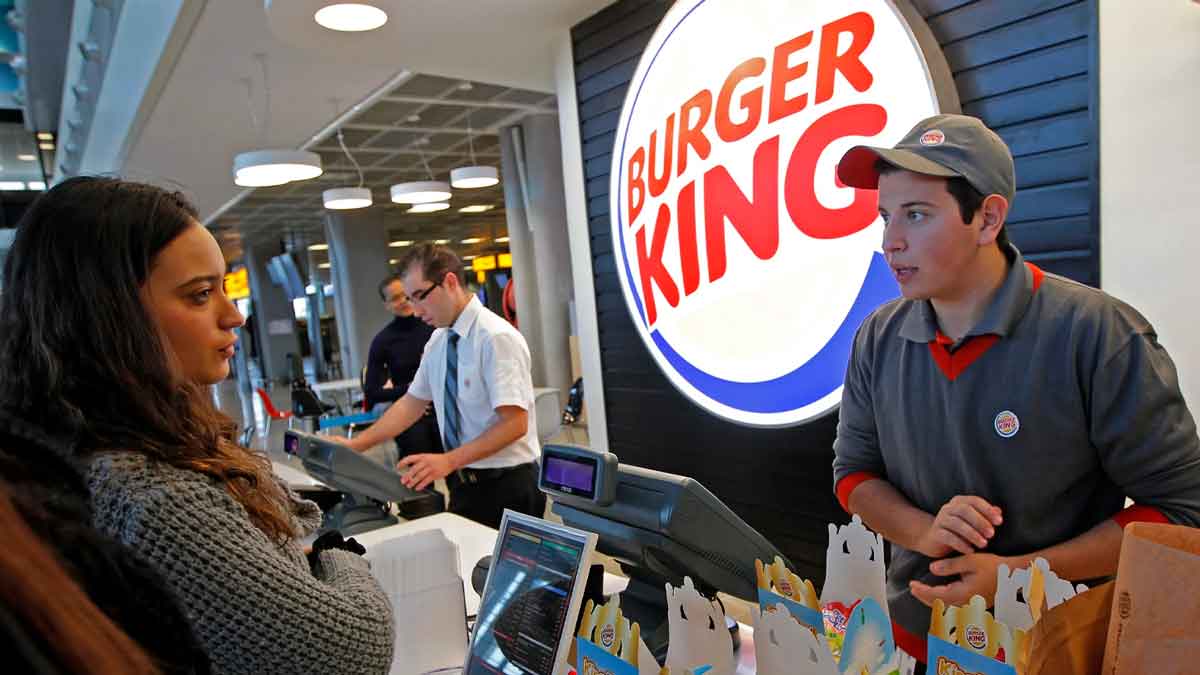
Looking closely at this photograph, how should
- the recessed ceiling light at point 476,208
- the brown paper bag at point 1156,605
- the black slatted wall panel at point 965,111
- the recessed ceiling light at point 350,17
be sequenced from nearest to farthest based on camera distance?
the brown paper bag at point 1156,605, the black slatted wall panel at point 965,111, the recessed ceiling light at point 350,17, the recessed ceiling light at point 476,208

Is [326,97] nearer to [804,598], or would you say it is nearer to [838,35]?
[838,35]

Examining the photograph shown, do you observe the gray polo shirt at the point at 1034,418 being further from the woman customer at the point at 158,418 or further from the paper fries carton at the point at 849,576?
the woman customer at the point at 158,418

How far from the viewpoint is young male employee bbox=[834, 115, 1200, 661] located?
1.24 m

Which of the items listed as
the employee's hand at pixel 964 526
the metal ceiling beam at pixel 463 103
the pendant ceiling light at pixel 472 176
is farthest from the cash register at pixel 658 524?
the pendant ceiling light at pixel 472 176

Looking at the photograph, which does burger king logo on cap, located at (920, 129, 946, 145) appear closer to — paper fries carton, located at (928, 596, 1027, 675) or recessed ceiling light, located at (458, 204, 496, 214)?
paper fries carton, located at (928, 596, 1027, 675)

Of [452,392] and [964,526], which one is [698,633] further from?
[452,392]

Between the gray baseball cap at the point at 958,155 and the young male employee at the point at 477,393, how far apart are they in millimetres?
1666

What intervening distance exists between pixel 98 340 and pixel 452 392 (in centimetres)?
197

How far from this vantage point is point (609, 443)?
3861 mm

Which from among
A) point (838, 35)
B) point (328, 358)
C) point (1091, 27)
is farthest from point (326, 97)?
point (328, 358)

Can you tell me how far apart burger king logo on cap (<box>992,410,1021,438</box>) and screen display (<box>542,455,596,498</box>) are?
77cm

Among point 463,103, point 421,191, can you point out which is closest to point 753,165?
point 463,103

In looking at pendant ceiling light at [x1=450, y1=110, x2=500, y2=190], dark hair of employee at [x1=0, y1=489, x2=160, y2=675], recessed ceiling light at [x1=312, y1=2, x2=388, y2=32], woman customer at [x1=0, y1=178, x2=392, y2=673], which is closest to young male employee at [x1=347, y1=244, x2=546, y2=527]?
recessed ceiling light at [x1=312, y1=2, x2=388, y2=32]

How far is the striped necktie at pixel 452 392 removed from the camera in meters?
2.93
